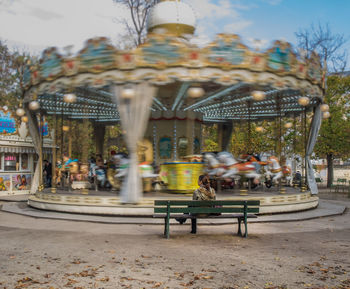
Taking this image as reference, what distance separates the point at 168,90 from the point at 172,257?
7.34m

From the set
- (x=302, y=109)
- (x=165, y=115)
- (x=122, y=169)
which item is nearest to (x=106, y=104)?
(x=165, y=115)

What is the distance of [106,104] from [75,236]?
9.24 meters

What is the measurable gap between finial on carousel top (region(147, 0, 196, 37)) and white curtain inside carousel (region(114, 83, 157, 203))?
4.00m

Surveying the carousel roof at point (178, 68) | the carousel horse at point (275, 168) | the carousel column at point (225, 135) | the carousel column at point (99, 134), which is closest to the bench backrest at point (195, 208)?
the carousel roof at point (178, 68)

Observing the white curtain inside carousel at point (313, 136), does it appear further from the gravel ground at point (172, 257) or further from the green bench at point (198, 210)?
the green bench at point (198, 210)

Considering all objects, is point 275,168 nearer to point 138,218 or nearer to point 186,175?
point 186,175

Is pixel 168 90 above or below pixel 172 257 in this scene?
above

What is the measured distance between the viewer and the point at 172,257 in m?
6.18

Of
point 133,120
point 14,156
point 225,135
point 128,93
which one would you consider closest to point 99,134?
point 14,156

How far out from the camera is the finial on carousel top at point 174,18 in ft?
44.4

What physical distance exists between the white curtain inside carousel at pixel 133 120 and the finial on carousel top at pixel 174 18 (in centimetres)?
400

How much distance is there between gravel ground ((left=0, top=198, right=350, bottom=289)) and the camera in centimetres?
491

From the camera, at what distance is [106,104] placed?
53.7 feet

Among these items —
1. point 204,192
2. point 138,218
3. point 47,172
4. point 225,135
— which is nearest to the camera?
point 204,192
